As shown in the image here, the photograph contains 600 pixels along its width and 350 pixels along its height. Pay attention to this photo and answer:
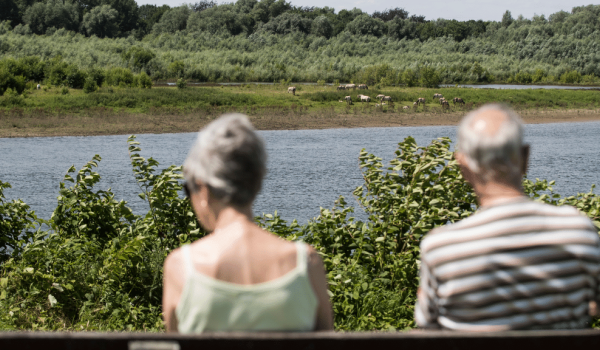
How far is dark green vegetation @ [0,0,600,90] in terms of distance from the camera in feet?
214

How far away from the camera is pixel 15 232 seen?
6336 mm

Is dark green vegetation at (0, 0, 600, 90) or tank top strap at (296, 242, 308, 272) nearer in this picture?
tank top strap at (296, 242, 308, 272)

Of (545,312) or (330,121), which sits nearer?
(545,312)

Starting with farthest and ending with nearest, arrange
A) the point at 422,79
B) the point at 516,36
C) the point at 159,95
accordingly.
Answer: the point at 516,36 → the point at 422,79 → the point at 159,95

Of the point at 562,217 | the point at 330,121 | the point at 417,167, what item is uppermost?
the point at 562,217

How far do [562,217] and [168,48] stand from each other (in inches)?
3568

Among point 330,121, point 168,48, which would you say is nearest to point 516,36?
point 168,48

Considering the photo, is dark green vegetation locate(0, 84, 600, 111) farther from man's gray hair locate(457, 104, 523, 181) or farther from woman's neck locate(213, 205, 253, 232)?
man's gray hair locate(457, 104, 523, 181)

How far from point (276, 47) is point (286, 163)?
78625 mm

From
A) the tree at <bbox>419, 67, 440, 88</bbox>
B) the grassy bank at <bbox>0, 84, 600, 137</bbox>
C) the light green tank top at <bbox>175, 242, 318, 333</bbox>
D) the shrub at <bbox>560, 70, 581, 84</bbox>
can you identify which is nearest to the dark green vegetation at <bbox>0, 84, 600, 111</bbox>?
the grassy bank at <bbox>0, 84, 600, 137</bbox>

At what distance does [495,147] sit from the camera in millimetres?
1941

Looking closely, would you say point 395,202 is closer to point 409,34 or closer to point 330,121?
point 330,121

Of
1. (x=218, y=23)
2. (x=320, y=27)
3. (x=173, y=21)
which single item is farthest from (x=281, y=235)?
(x=173, y=21)

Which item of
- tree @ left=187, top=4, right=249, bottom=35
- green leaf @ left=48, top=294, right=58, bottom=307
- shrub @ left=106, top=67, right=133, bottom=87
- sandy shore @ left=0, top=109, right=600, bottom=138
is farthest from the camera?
tree @ left=187, top=4, right=249, bottom=35
